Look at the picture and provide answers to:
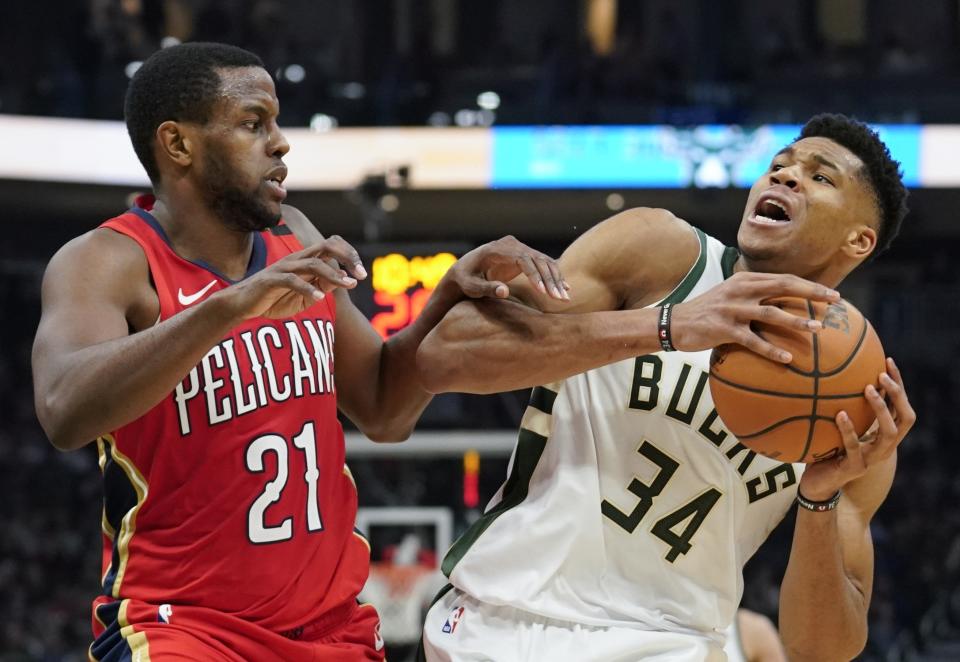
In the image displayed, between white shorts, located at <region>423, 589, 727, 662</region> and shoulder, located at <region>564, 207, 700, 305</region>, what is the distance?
740 millimetres

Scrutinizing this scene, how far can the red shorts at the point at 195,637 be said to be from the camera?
2.75 metres

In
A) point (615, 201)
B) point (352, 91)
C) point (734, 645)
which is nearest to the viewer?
point (734, 645)

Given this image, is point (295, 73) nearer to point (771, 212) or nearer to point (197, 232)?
point (197, 232)

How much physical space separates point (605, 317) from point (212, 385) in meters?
0.91

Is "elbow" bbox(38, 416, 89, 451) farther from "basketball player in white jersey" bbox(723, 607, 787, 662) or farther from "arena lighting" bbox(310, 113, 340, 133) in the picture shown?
"arena lighting" bbox(310, 113, 340, 133)

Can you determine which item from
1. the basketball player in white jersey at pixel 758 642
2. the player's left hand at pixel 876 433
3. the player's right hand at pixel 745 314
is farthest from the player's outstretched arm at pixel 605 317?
the basketball player in white jersey at pixel 758 642

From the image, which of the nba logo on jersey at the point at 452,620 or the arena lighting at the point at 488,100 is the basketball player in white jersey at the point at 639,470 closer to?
the nba logo on jersey at the point at 452,620

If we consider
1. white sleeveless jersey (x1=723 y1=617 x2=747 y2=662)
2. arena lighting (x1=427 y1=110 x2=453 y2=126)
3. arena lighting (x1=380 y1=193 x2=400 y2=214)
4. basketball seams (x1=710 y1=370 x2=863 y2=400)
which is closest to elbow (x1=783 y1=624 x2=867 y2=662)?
white sleeveless jersey (x1=723 y1=617 x2=747 y2=662)

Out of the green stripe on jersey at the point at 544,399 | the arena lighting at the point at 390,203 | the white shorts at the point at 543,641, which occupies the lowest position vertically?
the arena lighting at the point at 390,203

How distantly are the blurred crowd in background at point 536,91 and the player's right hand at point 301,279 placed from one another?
982cm

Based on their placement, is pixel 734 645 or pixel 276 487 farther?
pixel 734 645

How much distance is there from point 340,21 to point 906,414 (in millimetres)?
12579

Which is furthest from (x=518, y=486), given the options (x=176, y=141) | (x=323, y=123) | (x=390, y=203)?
(x=390, y=203)

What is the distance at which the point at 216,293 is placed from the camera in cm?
260
